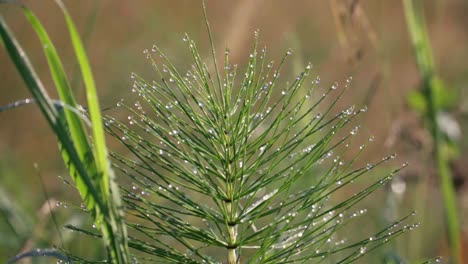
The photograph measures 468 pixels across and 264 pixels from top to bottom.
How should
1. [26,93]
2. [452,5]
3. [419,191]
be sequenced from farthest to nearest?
[452,5]
[26,93]
[419,191]

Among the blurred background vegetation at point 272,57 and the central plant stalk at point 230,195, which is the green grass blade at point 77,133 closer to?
the central plant stalk at point 230,195

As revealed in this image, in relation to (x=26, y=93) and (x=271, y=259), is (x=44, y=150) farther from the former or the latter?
(x=271, y=259)

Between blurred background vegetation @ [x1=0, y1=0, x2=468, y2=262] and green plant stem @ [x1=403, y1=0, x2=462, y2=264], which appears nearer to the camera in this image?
green plant stem @ [x1=403, y1=0, x2=462, y2=264]

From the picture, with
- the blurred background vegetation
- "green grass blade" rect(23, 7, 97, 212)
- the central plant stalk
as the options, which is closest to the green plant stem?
the blurred background vegetation

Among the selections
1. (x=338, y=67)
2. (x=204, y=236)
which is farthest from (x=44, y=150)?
(x=204, y=236)

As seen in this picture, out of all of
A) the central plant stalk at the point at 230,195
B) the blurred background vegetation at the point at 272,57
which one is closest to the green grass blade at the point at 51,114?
the central plant stalk at the point at 230,195

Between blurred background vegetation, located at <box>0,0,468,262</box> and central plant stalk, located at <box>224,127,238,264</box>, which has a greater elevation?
blurred background vegetation, located at <box>0,0,468,262</box>

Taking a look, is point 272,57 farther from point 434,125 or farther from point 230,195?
point 230,195

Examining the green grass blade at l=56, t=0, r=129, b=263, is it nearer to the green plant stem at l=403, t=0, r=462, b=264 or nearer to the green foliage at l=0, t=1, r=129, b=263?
the green foliage at l=0, t=1, r=129, b=263

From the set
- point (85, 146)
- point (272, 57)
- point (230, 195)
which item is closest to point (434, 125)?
point (230, 195)
